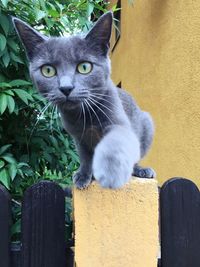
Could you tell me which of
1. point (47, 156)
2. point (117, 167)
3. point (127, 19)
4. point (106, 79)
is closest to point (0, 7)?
point (106, 79)

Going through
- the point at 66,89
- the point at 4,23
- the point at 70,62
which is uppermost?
the point at 4,23

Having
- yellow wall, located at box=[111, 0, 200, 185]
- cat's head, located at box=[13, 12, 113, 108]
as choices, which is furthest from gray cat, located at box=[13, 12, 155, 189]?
yellow wall, located at box=[111, 0, 200, 185]

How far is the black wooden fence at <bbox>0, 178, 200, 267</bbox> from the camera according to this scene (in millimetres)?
1383

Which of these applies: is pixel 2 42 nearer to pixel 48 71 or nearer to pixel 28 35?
pixel 28 35

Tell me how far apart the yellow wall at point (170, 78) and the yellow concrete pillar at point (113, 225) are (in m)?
1.63

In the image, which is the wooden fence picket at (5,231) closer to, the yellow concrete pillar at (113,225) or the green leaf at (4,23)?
the yellow concrete pillar at (113,225)

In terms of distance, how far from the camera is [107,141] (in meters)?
1.27

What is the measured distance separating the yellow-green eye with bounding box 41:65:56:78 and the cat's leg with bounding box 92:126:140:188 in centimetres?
34

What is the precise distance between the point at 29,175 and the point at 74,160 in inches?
17.0

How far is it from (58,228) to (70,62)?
0.59 m

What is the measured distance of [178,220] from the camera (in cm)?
144

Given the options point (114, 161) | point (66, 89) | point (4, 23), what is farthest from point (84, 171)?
Answer: point (4, 23)

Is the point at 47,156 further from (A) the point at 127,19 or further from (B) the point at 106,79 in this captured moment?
(A) the point at 127,19

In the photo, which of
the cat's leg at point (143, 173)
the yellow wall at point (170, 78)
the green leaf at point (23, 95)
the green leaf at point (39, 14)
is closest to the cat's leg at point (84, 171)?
the cat's leg at point (143, 173)
